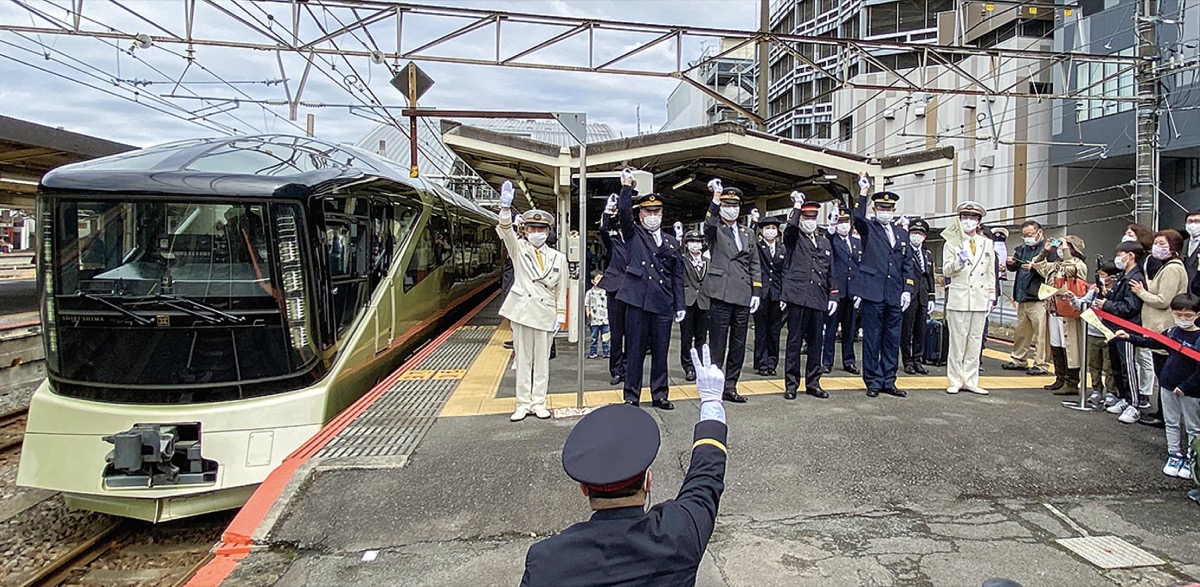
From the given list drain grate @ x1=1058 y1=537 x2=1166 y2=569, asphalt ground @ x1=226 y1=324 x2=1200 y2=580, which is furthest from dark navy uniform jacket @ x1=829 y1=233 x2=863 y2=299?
drain grate @ x1=1058 y1=537 x2=1166 y2=569

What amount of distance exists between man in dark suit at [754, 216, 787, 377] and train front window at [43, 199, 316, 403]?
4.63 metres

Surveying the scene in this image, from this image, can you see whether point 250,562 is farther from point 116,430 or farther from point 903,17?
point 903,17

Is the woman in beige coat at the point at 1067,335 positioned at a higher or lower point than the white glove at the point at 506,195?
lower

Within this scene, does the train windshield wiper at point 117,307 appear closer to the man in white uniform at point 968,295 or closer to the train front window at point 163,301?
the train front window at point 163,301

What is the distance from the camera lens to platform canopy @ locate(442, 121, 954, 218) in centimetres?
1007

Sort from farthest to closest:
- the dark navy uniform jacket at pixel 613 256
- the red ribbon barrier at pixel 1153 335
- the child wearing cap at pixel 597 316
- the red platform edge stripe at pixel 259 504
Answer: the child wearing cap at pixel 597 316
the dark navy uniform jacket at pixel 613 256
the red ribbon barrier at pixel 1153 335
the red platform edge stripe at pixel 259 504

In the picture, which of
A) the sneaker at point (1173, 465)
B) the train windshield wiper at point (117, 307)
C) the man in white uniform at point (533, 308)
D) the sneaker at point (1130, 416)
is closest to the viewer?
the sneaker at point (1173, 465)

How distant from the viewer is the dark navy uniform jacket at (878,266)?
6883mm

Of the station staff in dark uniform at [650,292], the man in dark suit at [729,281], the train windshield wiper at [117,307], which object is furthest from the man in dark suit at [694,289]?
the train windshield wiper at [117,307]

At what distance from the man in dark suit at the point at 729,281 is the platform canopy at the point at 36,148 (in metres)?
12.0

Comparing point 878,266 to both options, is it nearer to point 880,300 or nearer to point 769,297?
point 880,300

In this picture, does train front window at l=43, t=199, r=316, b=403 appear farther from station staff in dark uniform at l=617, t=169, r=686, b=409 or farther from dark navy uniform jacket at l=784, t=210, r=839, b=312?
dark navy uniform jacket at l=784, t=210, r=839, b=312

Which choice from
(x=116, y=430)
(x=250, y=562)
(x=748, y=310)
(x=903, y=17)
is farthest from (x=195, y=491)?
(x=903, y=17)

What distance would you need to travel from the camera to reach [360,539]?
4066 millimetres
